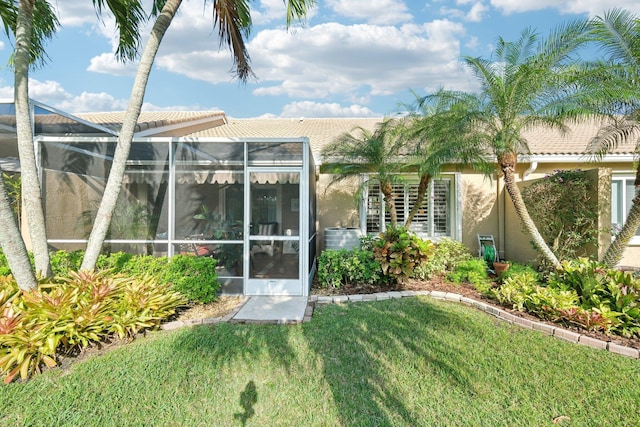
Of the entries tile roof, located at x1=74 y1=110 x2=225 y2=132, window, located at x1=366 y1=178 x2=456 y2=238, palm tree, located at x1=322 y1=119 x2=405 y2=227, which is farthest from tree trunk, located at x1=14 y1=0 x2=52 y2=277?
window, located at x1=366 y1=178 x2=456 y2=238

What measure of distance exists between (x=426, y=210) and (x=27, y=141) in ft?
41.9

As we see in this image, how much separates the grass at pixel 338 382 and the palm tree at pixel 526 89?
15.9 ft

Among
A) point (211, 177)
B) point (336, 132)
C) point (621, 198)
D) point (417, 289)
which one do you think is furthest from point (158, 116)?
point (621, 198)

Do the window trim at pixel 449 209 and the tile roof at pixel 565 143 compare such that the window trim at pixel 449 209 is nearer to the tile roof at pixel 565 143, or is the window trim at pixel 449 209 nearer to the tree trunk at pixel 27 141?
the tile roof at pixel 565 143

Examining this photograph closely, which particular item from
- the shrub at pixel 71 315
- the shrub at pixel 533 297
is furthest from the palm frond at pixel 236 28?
the shrub at pixel 533 297

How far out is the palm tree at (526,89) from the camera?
8516 mm

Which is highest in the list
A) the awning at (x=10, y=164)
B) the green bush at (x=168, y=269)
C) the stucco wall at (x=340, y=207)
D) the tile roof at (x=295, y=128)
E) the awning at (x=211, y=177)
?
the tile roof at (x=295, y=128)

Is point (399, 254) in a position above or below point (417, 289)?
above

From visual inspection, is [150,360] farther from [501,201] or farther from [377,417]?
[501,201]

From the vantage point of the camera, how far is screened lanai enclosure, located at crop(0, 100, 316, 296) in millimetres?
9406

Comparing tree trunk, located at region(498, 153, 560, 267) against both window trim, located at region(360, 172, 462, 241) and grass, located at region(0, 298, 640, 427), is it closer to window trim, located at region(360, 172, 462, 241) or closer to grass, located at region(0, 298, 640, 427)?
grass, located at region(0, 298, 640, 427)

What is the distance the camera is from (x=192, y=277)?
834 cm

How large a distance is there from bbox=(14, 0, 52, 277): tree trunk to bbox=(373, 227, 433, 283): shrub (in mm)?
8336

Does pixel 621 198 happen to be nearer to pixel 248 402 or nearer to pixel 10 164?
pixel 248 402
